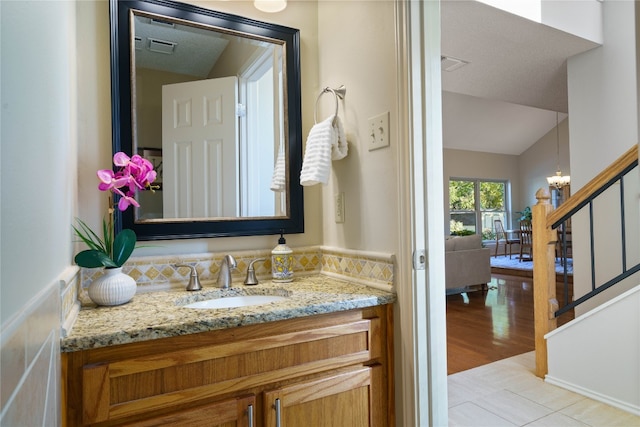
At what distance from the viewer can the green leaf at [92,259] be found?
1118mm

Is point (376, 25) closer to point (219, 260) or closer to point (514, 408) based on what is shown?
Result: point (219, 260)

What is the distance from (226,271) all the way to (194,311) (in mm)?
384

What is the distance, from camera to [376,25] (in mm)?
1413

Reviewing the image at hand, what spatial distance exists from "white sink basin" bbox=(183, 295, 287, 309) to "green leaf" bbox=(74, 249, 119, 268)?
359 mm

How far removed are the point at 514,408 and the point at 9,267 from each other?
2.45m

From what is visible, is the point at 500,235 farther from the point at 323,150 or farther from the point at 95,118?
the point at 95,118

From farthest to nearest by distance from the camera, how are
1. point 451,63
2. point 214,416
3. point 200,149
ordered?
point 451,63 < point 200,149 < point 214,416

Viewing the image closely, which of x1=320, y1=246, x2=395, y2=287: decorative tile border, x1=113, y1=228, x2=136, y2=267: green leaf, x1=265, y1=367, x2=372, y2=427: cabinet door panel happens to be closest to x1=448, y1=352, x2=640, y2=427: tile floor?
x1=265, y1=367, x2=372, y2=427: cabinet door panel

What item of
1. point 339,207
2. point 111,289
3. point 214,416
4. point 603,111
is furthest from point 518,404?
point 603,111

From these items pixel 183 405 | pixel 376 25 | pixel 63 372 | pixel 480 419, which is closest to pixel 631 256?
pixel 480 419

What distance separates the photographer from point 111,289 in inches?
46.8

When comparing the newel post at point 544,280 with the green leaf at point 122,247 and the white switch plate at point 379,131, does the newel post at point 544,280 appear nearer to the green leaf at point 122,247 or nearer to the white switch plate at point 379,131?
the white switch plate at point 379,131

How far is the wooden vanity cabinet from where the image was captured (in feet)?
3.06

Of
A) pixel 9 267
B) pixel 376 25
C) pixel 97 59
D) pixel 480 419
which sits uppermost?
pixel 376 25
